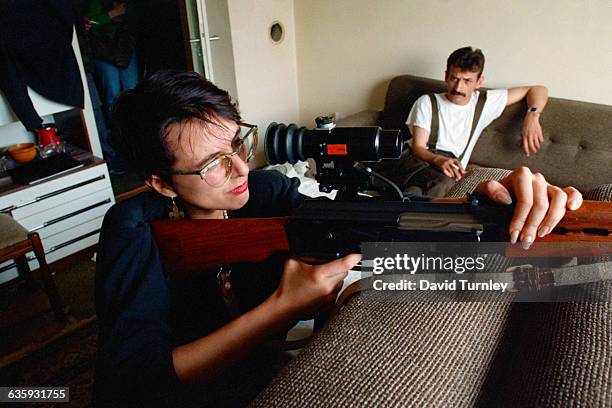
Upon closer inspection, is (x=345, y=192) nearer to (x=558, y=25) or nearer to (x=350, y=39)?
(x=558, y=25)

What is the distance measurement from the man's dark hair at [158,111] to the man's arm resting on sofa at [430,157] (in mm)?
1369

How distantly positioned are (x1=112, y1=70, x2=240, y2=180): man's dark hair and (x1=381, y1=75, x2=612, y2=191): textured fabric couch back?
198 cm

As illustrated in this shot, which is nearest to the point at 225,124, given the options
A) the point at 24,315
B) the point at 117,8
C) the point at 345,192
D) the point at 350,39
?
the point at 345,192

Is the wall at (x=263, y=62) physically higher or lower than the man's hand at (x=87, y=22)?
lower

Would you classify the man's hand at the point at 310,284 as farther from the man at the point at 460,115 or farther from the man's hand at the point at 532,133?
the man's hand at the point at 532,133

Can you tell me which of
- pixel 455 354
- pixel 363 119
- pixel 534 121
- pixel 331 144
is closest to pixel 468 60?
pixel 534 121

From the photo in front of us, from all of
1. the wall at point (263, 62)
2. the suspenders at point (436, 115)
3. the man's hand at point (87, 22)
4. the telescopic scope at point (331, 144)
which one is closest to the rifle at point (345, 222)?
the telescopic scope at point (331, 144)

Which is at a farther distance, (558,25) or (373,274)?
(558,25)

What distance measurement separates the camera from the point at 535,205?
0.61 m

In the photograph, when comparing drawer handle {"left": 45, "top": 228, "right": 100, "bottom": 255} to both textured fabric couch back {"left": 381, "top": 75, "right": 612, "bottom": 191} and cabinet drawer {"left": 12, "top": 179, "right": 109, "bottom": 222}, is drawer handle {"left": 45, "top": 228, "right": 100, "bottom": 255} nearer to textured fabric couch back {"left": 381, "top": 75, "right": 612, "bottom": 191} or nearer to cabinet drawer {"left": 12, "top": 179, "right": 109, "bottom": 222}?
cabinet drawer {"left": 12, "top": 179, "right": 109, "bottom": 222}

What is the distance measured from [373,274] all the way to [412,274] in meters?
0.07

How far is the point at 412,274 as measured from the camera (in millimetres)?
726

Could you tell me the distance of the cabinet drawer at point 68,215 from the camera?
2314mm

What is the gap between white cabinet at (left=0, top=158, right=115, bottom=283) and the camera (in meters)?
2.23
